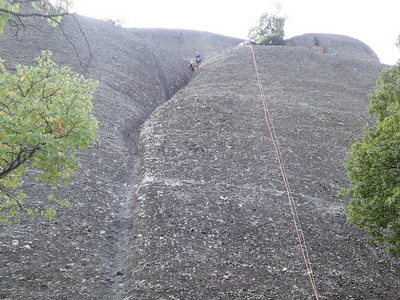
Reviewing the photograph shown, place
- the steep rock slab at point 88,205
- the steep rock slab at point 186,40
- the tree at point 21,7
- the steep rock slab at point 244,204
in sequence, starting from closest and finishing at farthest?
1. the tree at point 21,7
2. the steep rock slab at point 88,205
3. the steep rock slab at point 244,204
4. the steep rock slab at point 186,40

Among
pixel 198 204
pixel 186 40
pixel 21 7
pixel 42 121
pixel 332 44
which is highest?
pixel 332 44

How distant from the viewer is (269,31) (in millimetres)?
48250

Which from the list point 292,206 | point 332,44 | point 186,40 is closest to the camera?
point 292,206

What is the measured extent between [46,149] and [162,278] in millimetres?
5519

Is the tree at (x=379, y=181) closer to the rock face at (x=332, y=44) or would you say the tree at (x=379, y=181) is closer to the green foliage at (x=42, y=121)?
the green foliage at (x=42, y=121)

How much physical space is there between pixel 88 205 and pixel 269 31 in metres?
42.7

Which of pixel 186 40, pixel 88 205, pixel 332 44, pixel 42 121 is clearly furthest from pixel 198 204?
pixel 186 40

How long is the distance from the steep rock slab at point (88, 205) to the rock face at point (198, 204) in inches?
1.8

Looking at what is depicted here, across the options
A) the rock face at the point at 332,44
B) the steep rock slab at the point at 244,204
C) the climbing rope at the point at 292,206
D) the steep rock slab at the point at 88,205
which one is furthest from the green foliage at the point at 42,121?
the rock face at the point at 332,44

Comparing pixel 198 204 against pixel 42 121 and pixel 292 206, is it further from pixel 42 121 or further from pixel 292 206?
pixel 42 121

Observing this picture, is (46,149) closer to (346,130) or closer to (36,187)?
(36,187)

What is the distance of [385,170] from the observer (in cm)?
860

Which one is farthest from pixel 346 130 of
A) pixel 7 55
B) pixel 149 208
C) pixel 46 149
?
pixel 7 55

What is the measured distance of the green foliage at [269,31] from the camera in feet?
149
